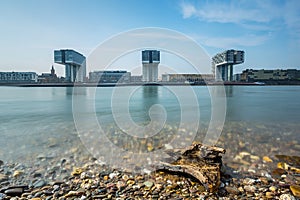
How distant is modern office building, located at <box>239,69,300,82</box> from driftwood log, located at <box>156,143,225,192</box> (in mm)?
76454

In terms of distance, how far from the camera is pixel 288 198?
1836mm

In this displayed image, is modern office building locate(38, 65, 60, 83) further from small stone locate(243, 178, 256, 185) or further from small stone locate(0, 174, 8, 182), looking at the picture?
small stone locate(243, 178, 256, 185)

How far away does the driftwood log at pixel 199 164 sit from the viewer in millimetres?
2043

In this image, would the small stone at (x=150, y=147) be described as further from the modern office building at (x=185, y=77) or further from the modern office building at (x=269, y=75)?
the modern office building at (x=269, y=75)

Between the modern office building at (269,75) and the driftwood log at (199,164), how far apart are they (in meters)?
76.5

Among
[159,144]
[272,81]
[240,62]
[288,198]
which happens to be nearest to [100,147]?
[159,144]

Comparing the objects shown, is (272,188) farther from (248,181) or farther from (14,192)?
(14,192)

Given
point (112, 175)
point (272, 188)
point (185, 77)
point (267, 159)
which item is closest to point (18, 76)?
point (185, 77)

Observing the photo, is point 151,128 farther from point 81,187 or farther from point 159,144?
point 81,187

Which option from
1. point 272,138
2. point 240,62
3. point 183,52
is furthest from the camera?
point 240,62

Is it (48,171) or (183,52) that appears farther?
(183,52)

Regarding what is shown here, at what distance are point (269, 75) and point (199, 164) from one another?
267ft

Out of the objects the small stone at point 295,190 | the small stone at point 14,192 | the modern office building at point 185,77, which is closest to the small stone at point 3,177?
the small stone at point 14,192

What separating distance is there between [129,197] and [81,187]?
1.73ft
